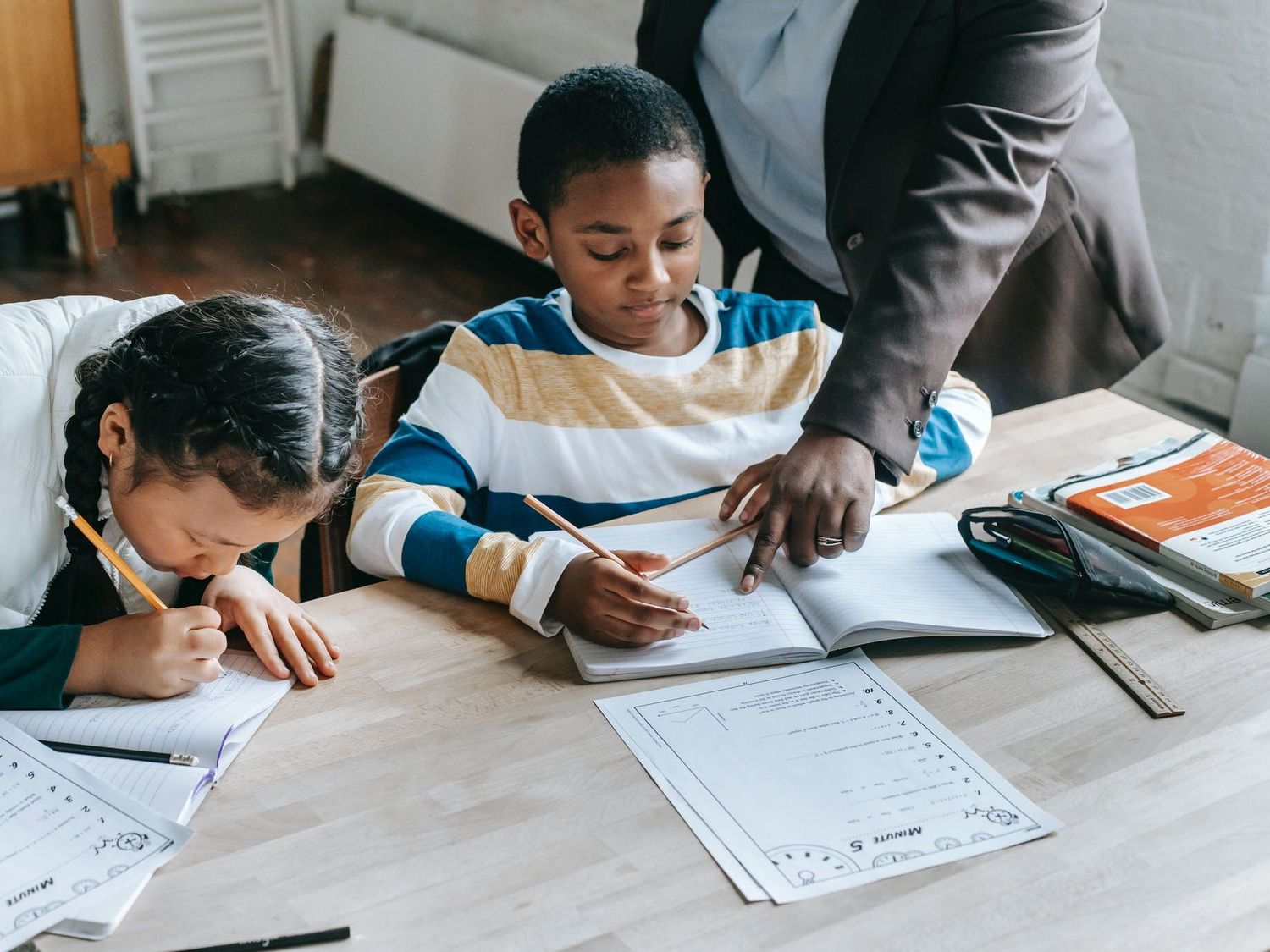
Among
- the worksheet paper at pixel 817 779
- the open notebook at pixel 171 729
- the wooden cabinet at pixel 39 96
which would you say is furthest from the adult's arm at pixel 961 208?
the wooden cabinet at pixel 39 96

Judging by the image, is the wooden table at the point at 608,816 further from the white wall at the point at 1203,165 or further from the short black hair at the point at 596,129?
the white wall at the point at 1203,165

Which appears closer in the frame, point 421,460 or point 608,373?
point 421,460

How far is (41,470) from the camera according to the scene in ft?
4.02

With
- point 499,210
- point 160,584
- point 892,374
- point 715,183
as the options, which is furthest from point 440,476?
point 499,210

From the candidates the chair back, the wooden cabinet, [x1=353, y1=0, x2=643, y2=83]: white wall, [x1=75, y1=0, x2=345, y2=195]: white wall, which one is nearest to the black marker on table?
the chair back

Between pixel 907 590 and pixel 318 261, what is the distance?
11.8ft

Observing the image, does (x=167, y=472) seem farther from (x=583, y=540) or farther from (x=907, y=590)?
(x=907, y=590)

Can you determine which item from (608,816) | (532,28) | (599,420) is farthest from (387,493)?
(532,28)

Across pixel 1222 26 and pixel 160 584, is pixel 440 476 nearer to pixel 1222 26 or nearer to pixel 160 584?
pixel 160 584

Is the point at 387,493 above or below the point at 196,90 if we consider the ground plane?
above

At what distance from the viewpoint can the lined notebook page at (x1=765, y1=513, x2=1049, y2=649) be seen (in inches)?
48.3

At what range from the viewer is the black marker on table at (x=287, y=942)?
0.84 metres

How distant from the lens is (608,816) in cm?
99

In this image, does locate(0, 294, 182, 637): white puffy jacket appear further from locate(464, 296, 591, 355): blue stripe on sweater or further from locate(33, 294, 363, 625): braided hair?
locate(464, 296, 591, 355): blue stripe on sweater
